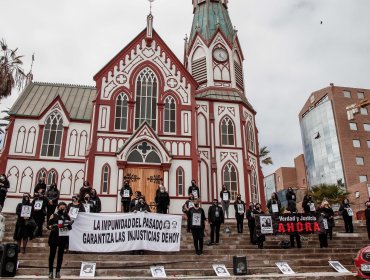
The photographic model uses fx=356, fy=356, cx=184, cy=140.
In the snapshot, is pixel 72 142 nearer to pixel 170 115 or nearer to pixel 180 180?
pixel 170 115

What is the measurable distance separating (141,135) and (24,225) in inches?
467

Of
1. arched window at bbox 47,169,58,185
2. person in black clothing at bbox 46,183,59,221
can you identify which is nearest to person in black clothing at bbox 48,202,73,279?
person in black clothing at bbox 46,183,59,221

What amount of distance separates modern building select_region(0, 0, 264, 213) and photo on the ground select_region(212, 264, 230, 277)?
36.0 ft

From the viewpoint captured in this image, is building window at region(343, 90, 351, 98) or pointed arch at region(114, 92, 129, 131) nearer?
pointed arch at region(114, 92, 129, 131)

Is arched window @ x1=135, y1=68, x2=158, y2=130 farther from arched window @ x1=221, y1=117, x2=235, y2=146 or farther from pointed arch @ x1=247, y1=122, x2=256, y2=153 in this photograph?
pointed arch @ x1=247, y1=122, x2=256, y2=153

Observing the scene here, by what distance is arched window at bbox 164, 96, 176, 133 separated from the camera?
2588 centimetres

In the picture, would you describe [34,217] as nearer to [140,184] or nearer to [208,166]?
[140,184]

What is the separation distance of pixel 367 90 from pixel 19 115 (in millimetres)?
68319

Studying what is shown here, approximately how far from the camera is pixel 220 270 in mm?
12211

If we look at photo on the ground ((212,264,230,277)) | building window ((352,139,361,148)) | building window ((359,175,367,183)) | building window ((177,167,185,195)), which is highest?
building window ((352,139,361,148))

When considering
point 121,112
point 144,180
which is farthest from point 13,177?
point 144,180

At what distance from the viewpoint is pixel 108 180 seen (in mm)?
23344

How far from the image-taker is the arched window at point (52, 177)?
26.2 metres

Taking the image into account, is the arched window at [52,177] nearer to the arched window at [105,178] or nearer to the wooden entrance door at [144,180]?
the arched window at [105,178]
